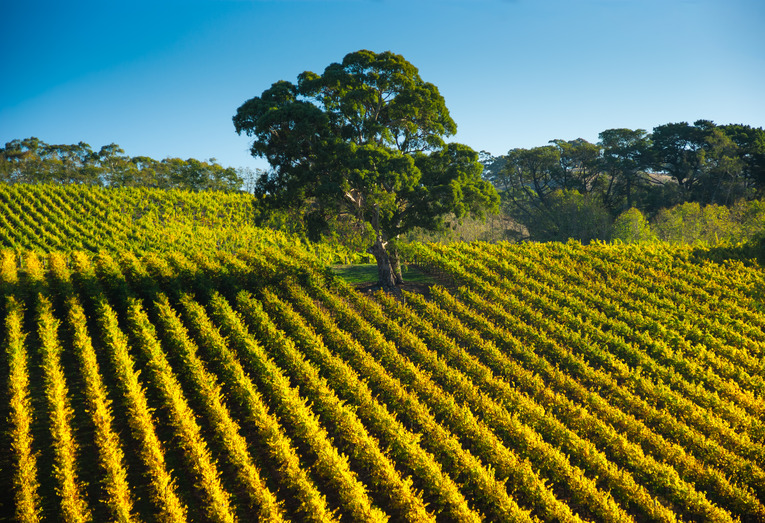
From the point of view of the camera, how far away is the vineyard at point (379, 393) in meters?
10.3

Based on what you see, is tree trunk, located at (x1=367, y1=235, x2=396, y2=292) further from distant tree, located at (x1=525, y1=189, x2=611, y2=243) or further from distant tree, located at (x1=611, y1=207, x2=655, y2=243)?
distant tree, located at (x1=525, y1=189, x2=611, y2=243)

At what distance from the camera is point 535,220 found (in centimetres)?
5156

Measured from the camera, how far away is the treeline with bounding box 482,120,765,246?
45344mm

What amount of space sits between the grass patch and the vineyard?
2.23 meters

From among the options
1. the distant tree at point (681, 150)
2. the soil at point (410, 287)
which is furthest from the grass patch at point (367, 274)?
the distant tree at point (681, 150)

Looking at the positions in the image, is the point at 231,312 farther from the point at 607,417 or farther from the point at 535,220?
the point at 535,220

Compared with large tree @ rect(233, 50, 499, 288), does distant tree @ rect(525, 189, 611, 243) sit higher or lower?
lower

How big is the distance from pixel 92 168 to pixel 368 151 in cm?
7376

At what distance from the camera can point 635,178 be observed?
2079 inches

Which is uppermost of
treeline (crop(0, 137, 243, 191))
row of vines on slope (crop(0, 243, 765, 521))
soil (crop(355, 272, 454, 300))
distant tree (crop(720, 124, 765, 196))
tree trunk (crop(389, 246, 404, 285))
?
treeline (crop(0, 137, 243, 191))

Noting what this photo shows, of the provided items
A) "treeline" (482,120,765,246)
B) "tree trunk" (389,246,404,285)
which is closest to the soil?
"tree trunk" (389,246,404,285)

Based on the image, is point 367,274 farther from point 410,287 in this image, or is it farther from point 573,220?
point 573,220

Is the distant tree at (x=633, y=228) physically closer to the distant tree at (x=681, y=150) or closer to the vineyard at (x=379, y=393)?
the distant tree at (x=681, y=150)

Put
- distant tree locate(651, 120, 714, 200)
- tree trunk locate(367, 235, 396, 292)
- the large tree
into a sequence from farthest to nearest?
1. distant tree locate(651, 120, 714, 200)
2. tree trunk locate(367, 235, 396, 292)
3. the large tree
